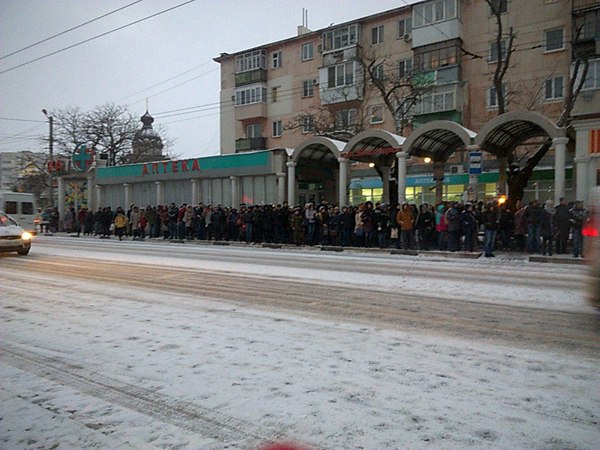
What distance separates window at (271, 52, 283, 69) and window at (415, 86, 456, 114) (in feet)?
58.1

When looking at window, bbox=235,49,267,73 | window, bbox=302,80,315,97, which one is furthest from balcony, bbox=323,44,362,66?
window, bbox=235,49,267,73

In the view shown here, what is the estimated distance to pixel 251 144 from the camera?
46062mm

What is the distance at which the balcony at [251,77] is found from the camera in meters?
46.3

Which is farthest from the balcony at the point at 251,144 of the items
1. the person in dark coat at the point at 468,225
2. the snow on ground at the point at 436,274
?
the person in dark coat at the point at 468,225

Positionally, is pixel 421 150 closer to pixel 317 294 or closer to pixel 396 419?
pixel 317 294

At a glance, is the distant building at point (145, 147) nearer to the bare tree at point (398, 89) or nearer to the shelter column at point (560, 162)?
the bare tree at point (398, 89)

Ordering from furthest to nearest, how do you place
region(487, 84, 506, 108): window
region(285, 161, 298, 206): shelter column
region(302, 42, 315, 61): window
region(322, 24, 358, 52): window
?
region(302, 42, 315, 61): window → region(322, 24, 358, 52): window → region(487, 84, 506, 108): window → region(285, 161, 298, 206): shelter column

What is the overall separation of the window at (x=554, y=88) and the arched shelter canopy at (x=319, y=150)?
52.2 feet

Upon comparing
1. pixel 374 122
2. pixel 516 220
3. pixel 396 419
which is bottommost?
pixel 396 419

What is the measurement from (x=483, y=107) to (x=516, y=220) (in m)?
19.8

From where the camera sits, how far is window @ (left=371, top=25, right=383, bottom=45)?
39.3 m

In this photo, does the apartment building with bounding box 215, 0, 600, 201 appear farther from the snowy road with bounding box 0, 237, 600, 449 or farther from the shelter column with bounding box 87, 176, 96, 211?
the shelter column with bounding box 87, 176, 96, 211

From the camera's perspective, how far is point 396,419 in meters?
3.51

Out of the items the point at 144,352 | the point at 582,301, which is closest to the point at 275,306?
the point at 144,352
